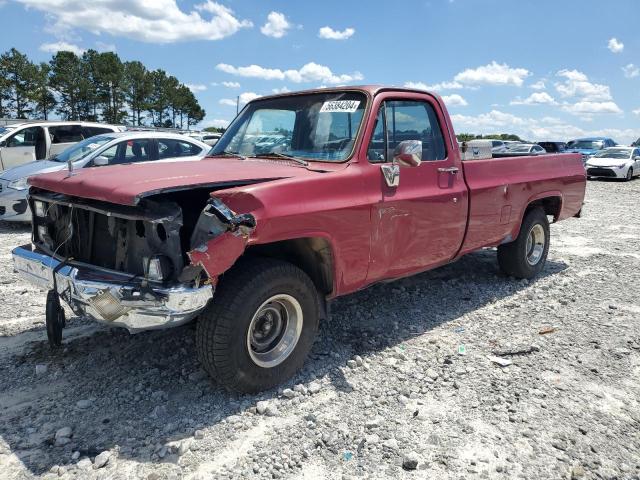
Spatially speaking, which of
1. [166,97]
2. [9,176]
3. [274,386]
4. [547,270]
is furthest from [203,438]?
[166,97]

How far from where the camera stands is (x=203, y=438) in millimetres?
2920

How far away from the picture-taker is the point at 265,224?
9.82 feet

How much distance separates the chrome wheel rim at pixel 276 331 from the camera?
132 inches

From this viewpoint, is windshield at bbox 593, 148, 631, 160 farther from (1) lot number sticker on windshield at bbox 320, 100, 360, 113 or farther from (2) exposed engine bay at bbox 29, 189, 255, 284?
(2) exposed engine bay at bbox 29, 189, 255, 284

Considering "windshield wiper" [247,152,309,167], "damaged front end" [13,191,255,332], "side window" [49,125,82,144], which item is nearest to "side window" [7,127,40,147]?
"side window" [49,125,82,144]

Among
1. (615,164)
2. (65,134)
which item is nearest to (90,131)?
(65,134)

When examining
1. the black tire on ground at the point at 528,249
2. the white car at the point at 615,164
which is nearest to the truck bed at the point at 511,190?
the black tire on ground at the point at 528,249

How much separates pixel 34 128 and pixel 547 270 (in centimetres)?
1128

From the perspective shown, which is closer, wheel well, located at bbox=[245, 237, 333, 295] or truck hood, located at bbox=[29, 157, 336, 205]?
truck hood, located at bbox=[29, 157, 336, 205]

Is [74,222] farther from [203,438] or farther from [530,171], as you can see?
[530,171]

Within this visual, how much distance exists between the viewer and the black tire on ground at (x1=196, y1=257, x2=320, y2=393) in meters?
3.04

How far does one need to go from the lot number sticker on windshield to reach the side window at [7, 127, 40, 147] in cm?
1043

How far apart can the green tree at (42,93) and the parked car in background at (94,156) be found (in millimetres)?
58615

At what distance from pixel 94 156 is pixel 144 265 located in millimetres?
6106
